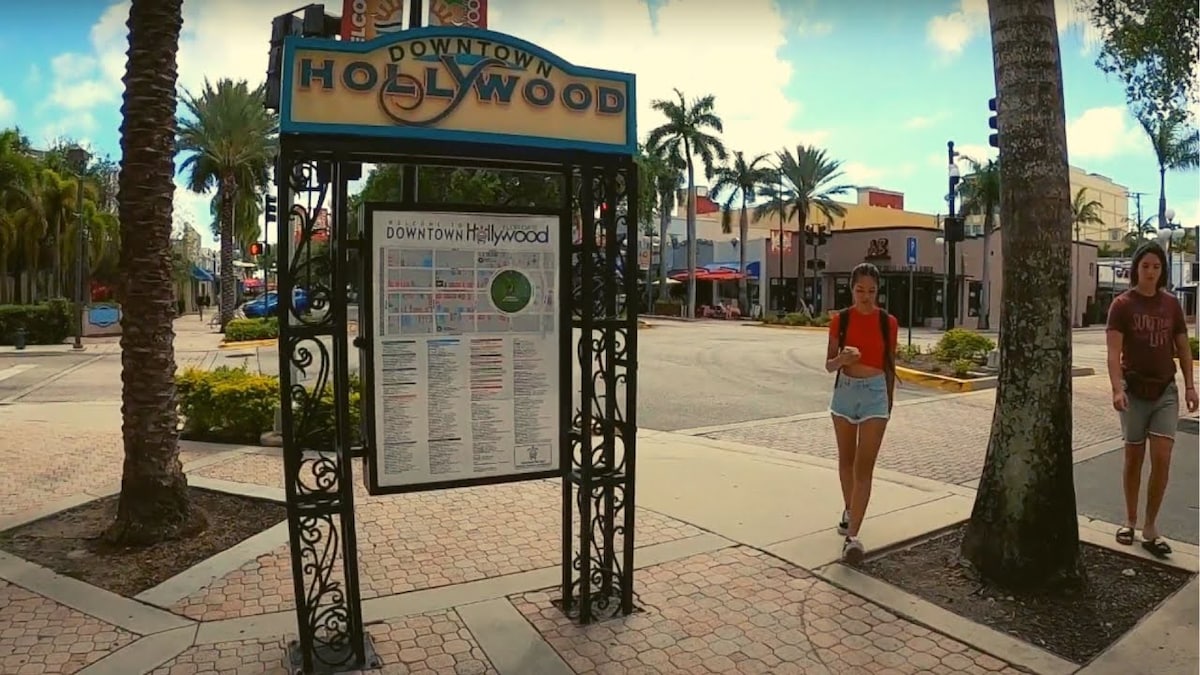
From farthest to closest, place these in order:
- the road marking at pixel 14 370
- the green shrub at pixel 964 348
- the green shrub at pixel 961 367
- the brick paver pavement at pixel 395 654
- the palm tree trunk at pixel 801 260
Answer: the palm tree trunk at pixel 801 260
the green shrub at pixel 964 348
the road marking at pixel 14 370
the green shrub at pixel 961 367
the brick paver pavement at pixel 395 654

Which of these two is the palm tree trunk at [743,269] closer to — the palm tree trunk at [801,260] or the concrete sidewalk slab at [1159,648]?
the palm tree trunk at [801,260]

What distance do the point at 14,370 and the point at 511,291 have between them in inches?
681

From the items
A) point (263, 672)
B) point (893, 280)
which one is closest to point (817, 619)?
point (263, 672)

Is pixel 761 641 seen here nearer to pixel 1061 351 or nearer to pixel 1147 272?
pixel 1061 351

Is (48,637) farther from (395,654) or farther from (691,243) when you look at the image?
→ (691,243)

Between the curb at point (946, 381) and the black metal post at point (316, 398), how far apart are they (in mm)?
12299

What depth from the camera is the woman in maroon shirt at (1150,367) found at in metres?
4.85

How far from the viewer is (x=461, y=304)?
152 inches

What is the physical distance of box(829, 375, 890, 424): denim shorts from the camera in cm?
481

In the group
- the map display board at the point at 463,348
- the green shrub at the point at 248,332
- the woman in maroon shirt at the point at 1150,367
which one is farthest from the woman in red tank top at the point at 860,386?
the green shrub at the point at 248,332

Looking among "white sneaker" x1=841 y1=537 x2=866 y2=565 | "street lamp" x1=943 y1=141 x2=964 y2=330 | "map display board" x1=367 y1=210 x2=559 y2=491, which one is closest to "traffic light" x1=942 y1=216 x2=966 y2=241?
"street lamp" x1=943 y1=141 x2=964 y2=330

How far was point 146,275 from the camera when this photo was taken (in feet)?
17.0

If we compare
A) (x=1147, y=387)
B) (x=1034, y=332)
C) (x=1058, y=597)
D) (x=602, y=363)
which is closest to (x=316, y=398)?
(x=602, y=363)

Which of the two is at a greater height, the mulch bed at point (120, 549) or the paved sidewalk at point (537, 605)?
the mulch bed at point (120, 549)
